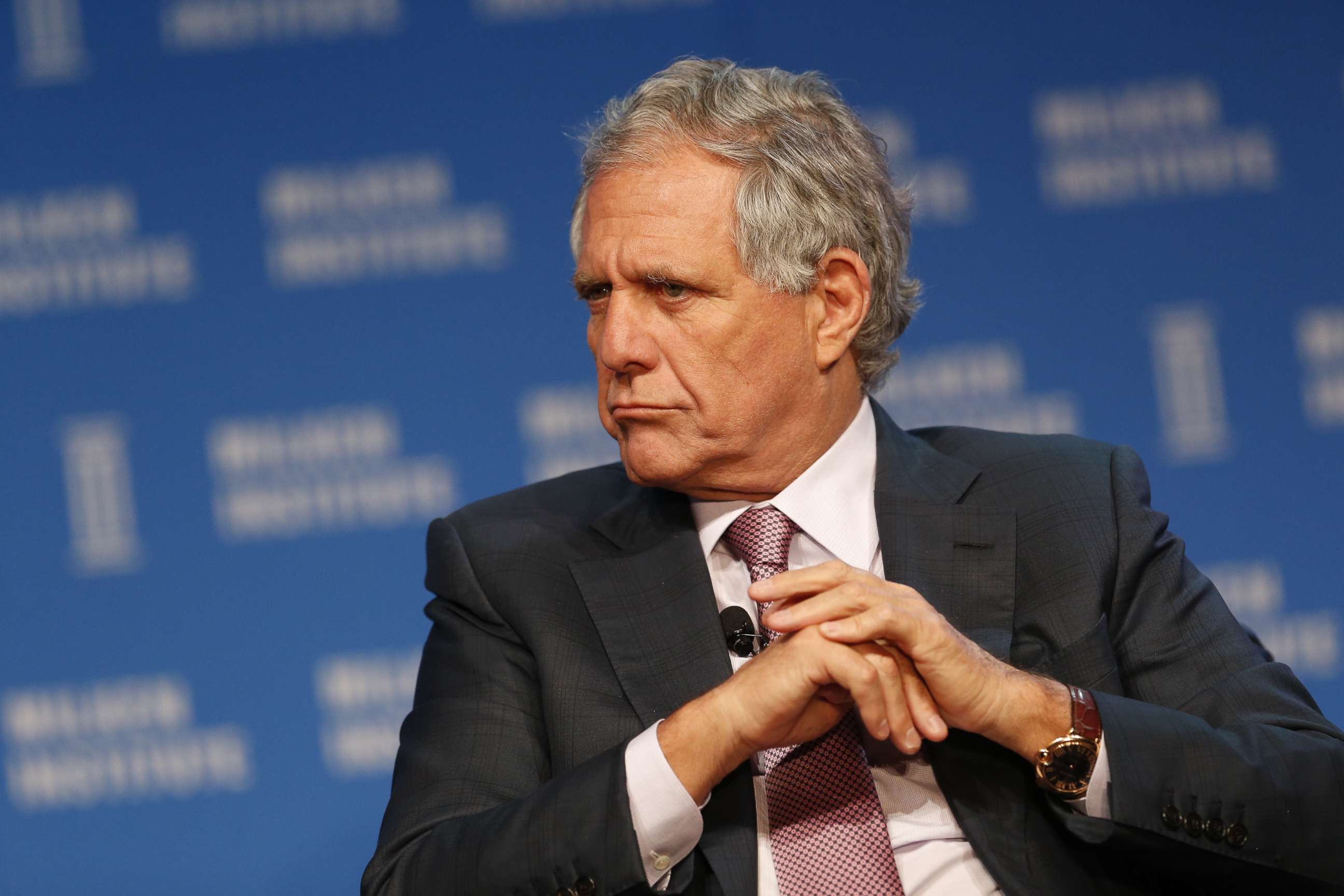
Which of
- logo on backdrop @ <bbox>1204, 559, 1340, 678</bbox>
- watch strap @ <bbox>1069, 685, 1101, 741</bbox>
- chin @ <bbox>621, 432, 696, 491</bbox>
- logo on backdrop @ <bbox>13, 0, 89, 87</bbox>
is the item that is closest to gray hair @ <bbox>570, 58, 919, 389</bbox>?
chin @ <bbox>621, 432, 696, 491</bbox>

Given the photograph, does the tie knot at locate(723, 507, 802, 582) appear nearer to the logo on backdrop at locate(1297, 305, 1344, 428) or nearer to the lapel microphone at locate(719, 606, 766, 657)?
the lapel microphone at locate(719, 606, 766, 657)

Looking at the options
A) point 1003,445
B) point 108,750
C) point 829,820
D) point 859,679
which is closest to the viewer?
point 859,679

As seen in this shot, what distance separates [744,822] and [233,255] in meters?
2.11

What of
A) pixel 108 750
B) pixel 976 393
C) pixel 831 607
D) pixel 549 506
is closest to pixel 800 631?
pixel 831 607

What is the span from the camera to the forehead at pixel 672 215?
199 centimetres

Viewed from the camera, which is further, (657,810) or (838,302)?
(838,302)

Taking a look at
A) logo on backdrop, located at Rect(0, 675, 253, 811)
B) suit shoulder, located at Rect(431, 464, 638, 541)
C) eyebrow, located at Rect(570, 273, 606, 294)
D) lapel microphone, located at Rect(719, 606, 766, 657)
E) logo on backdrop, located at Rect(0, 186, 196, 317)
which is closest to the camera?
lapel microphone, located at Rect(719, 606, 766, 657)

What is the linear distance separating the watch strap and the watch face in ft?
0.04

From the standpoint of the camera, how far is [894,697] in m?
1.69

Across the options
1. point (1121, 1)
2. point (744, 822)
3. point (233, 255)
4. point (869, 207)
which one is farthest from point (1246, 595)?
point (233, 255)

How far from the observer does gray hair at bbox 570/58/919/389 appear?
2021 millimetres

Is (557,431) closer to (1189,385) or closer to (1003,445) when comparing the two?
(1003,445)

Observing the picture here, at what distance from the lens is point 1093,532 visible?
2.02 metres

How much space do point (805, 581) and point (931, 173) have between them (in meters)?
1.96
